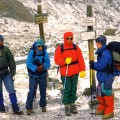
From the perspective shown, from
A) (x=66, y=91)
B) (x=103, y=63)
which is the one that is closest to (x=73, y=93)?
(x=66, y=91)

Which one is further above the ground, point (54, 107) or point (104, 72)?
point (104, 72)

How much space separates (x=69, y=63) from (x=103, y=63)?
3.18ft

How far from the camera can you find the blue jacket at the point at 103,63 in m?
7.94

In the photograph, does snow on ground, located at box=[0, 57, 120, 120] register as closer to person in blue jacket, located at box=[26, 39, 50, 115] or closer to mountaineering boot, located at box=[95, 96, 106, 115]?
mountaineering boot, located at box=[95, 96, 106, 115]

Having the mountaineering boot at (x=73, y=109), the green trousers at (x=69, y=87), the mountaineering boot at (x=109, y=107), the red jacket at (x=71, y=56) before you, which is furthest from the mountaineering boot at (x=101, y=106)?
the red jacket at (x=71, y=56)

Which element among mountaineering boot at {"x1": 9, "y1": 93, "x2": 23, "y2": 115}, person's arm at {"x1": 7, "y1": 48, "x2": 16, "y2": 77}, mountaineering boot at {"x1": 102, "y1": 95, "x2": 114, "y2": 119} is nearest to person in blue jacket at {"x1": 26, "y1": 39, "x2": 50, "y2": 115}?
mountaineering boot at {"x1": 9, "y1": 93, "x2": 23, "y2": 115}

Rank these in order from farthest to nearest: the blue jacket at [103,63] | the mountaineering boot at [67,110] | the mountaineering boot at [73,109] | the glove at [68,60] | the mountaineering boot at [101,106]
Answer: the mountaineering boot at [73,109], the mountaineering boot at [67,110], the mountaineering boot at [101,106], the glove at [68,60], the blue jacket at [103,63]

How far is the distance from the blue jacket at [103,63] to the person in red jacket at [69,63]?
54 cm

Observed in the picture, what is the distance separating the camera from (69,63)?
27.6ft

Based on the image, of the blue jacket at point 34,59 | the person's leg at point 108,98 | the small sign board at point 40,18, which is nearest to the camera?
the person's leg at point 108,98

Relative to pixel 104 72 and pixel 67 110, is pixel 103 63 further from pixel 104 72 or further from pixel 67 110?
pixel 67 110

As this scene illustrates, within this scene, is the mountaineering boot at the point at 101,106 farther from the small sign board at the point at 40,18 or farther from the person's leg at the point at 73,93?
the small sign board at the point at 40,18

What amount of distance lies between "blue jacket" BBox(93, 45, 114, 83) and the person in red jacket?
541mm

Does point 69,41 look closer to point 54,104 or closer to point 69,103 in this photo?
point 69,103
